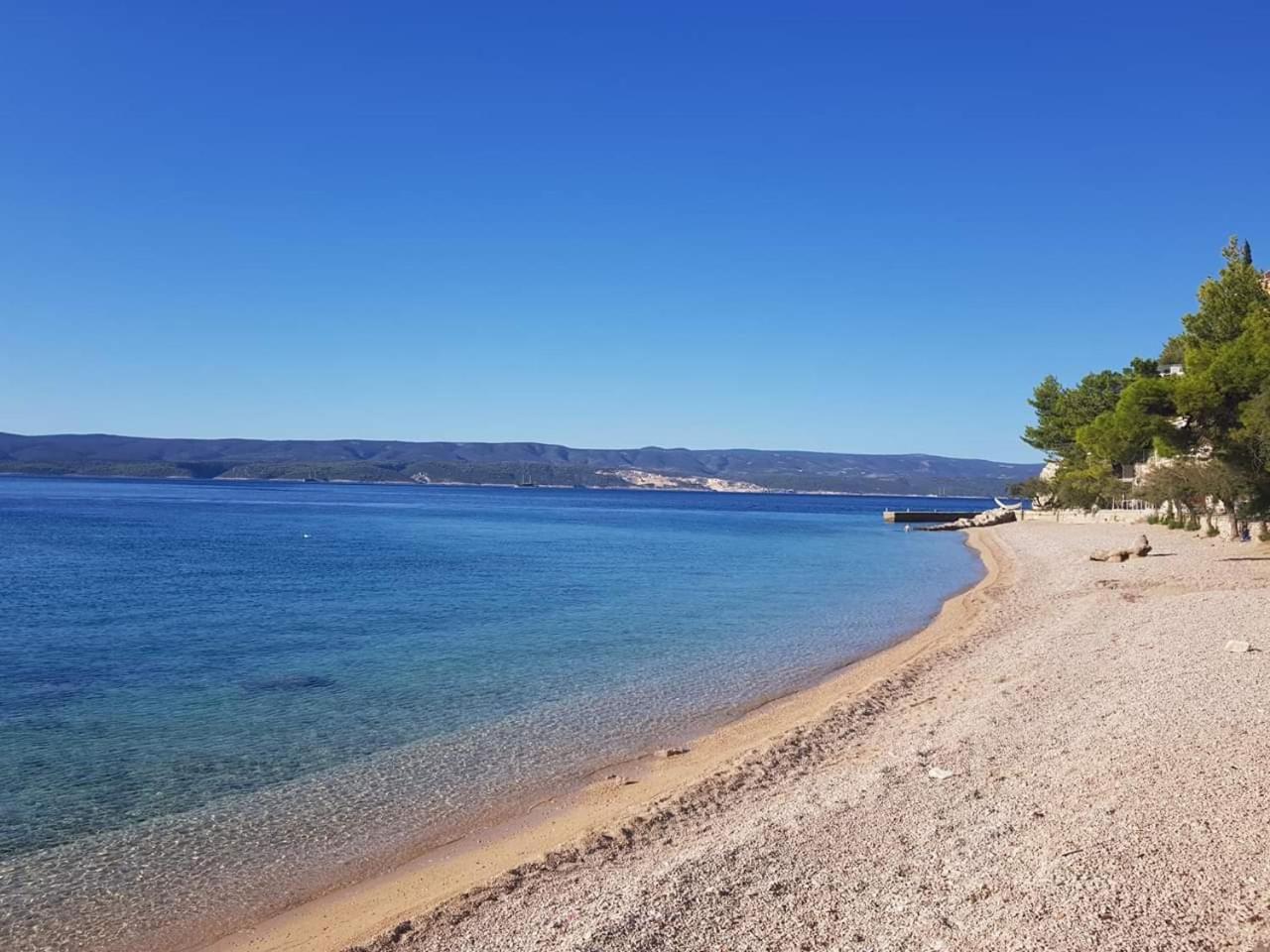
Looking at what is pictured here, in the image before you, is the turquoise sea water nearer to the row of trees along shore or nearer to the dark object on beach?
the dark object on beach

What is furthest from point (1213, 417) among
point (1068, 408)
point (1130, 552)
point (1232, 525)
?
point (1068, 408)

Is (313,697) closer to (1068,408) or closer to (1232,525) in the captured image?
(1232,525)

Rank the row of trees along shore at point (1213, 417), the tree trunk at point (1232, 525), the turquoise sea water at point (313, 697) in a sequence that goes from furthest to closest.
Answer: the tree trunk at point (1232, 525)
the row of trees along shore at point (1213, 417)
the turquoise sea water at point (313, 697)

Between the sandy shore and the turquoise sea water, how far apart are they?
118 cm

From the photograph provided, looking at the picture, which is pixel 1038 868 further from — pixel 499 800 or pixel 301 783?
pixel 301 783

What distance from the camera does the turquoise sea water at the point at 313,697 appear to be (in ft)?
27.9

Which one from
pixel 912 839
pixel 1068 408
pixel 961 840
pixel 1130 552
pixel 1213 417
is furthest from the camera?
pixel 1068 408

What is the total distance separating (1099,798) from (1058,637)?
10477 mm

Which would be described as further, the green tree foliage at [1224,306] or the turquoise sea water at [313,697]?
the green tree foliage at [1224,306]

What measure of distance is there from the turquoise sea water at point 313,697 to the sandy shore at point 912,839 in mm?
1183

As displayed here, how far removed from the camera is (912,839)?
7.22 m

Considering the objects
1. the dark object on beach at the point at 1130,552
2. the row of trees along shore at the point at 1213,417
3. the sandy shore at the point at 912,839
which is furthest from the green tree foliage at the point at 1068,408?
the sandy shore at the point at 912,839

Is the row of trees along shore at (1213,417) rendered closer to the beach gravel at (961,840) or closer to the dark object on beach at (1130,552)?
the dark object on beach at (1130,552)

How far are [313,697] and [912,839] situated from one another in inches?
413
